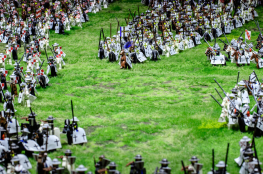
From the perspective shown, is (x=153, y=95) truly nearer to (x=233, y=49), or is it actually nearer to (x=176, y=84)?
(x=176, y=84)

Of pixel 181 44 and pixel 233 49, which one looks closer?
pixel 233 49

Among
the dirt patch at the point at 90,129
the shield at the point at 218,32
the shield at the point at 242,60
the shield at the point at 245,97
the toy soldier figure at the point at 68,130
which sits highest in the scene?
the shield at the point at 218,32

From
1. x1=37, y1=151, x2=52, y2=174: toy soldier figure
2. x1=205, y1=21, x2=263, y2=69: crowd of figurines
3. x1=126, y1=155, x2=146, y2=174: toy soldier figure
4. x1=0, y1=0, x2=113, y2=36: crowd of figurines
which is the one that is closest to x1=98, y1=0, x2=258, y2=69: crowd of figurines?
x1=205, y1=21, x2=263, y2=69: crowd of figurines

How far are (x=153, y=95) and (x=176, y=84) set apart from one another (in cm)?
197

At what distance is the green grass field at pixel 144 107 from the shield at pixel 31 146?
372mm

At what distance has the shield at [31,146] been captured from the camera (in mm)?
13430

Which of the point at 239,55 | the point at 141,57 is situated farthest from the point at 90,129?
the point at 239,55

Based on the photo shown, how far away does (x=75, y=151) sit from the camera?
14281 mm

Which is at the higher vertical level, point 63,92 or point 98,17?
point 98,17

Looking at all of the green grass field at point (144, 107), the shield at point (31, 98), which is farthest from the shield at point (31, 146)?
the shield at point (31, 98)

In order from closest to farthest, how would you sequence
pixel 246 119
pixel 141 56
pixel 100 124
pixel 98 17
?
pixel 246 119 < pixel 100 124 < pixel 141 56 < pixel 98 17

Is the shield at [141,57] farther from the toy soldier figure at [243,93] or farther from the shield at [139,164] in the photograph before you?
the shield at [139,164]

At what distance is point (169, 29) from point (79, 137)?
1675cm

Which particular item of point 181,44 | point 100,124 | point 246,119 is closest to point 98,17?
point 181,44
